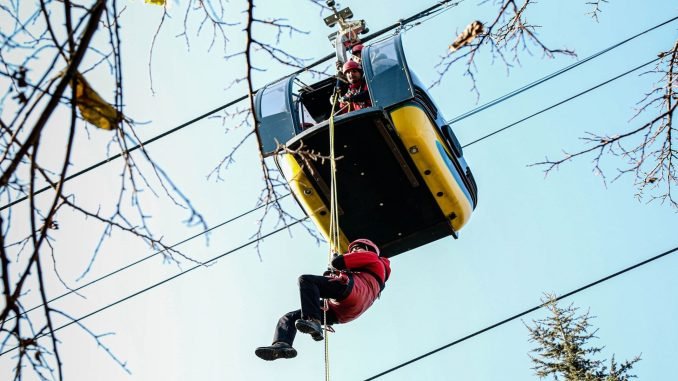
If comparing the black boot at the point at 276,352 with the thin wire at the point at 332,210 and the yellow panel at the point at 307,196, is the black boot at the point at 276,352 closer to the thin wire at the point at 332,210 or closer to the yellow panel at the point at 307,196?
the thin wire at the point at 332,210

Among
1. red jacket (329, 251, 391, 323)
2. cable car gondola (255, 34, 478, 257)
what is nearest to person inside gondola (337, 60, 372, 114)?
cable car gondola (255, 34, 478, 257)

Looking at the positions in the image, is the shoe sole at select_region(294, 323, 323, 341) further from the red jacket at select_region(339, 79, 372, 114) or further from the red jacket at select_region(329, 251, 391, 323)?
the red jacket at select_region(339, 79, 372, 114)

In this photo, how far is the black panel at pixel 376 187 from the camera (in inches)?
277

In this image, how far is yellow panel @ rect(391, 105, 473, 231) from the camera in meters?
7.19

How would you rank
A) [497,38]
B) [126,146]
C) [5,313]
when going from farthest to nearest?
[497,38]
[126,146]
[5,313]

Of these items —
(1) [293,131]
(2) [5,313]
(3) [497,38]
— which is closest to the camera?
(2) [5,313]

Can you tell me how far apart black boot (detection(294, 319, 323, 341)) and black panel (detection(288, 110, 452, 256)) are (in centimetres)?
157

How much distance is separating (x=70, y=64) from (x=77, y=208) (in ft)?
2.71

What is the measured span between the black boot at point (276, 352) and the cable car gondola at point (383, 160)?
1676mm

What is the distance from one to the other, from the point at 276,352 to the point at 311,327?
0.30 metres

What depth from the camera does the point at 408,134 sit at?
7.20 metres

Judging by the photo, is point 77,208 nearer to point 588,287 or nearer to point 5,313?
point 5,313

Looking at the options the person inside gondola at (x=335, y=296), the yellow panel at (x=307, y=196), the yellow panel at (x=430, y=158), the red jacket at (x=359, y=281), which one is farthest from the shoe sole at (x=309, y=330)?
the yellow panel at (x=430, y=158)

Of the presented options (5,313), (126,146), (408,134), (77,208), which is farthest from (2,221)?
(408,134)
